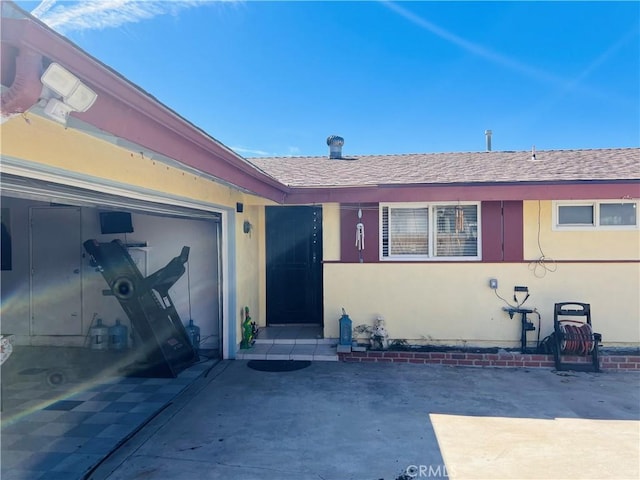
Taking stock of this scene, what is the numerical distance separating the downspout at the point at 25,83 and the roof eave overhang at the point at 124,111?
1 centimetres

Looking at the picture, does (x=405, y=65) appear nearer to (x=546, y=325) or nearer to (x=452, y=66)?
(x=452, y=66)

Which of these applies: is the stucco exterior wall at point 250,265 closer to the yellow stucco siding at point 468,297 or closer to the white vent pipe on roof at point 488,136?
the yellow stucco siding at point 468,297

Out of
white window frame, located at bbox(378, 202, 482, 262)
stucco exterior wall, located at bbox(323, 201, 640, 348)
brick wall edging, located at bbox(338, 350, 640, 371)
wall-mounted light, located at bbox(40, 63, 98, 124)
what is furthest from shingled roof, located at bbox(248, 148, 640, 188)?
wall-mounted light, located at bbox(40, 63, 98, 124)

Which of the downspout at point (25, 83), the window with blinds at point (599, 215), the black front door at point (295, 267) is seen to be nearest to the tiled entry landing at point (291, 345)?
the black front door at point (295, 267)

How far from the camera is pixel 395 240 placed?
23.8 feet

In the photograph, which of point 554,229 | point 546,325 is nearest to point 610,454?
point 546,325

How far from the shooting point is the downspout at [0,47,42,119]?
5.19 feet

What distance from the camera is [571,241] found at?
6.84m

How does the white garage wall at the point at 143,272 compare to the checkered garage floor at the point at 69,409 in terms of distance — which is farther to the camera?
the white garage wall at the point at 143,272

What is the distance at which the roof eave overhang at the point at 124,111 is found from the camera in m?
1.56

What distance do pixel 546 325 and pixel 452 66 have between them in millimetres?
7472

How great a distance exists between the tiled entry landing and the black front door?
0.36 m

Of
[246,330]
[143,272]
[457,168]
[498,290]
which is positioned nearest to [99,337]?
[143,272]

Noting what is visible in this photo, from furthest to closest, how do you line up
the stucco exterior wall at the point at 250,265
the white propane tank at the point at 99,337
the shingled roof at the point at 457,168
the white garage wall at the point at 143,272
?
the white garage wall at the point at 143,272
the white propane tank at the point at 99,337
the stucco exterior wall at the point at 250,265
the shingled roof at the point at 457,168
